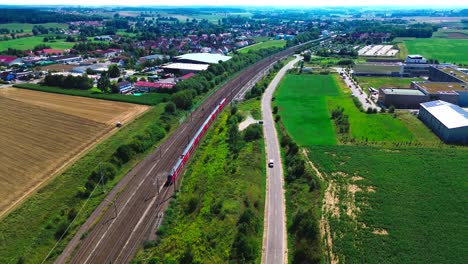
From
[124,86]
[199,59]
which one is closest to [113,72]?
[124,86]

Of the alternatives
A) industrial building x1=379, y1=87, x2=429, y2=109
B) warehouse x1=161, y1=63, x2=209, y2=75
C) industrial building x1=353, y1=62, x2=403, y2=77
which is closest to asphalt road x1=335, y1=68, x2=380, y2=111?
industrial building x1=379, y1=87, x2=429, y2=109

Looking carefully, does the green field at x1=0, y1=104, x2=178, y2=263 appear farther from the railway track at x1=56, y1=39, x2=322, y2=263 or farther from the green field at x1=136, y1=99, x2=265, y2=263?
the green field at x1=136, y1=99, x2=265, y2=263

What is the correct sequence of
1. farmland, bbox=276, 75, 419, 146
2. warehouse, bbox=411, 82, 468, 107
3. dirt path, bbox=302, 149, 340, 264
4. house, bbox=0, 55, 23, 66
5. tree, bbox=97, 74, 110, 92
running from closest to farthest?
1. dirt path, bbox=302, 149, 340, 264
2. farmland, bbox=276, 75, 419, 146
3. warehouse, bbox=411, 82, 468, 107
4. tree, bbox=97, 74, 110, 92
5. house, bbox=0, 55, 23, 66

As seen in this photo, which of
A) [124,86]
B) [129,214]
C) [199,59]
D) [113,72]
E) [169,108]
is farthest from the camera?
[199,59]

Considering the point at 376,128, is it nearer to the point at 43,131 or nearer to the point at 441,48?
the point at 43,131

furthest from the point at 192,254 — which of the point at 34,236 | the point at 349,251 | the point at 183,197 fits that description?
the point at 34,236

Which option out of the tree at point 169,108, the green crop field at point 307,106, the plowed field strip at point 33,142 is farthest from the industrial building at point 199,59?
the plowed field strip at point 33,142
